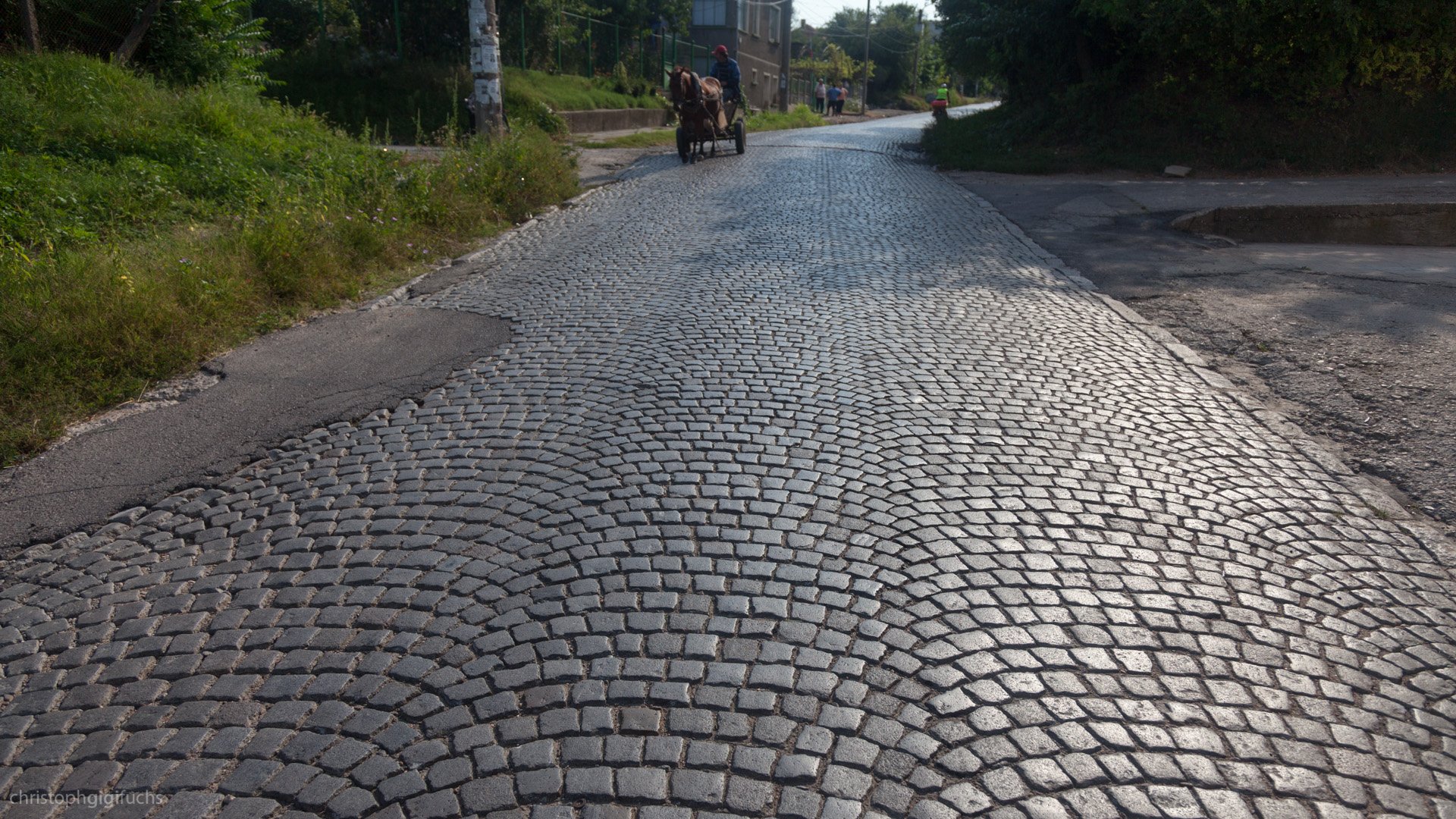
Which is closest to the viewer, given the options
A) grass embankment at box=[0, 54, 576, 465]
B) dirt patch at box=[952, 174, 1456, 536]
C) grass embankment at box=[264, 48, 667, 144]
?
dirt patch at box=[952, 174, 1456, 536]

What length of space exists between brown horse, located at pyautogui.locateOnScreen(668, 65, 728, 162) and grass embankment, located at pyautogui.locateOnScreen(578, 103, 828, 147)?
251cm

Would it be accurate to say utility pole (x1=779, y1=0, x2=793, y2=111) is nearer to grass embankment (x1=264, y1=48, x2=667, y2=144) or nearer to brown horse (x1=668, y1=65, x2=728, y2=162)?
grass embankment (x1=264, y1=48, x2=667, y2=144)

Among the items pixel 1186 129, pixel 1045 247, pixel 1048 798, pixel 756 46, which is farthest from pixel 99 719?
pixel 756 46

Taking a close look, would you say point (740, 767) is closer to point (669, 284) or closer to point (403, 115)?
point (669, 284)

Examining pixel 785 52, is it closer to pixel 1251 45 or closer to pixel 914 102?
pixel 914 102

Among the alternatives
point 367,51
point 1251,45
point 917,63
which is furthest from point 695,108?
point 917,63

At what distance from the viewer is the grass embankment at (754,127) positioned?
80.1ft

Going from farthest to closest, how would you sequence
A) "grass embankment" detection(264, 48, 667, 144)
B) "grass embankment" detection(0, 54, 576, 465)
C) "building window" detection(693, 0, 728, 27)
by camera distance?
"building window" detection(693, 0, 728, 27) < "grass embankment" detection(264, 48, 667, 144) < "grass embankment" detection(0, 54, 576, 465)

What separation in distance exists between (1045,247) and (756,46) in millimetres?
48964

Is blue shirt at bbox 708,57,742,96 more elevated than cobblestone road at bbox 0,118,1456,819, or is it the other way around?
blue shirt at bbox 708,57,742,96

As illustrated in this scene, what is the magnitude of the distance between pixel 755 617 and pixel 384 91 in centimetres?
2393

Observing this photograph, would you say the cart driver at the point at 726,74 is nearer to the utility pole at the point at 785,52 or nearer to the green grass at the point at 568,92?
the green grass at the point at 568,92

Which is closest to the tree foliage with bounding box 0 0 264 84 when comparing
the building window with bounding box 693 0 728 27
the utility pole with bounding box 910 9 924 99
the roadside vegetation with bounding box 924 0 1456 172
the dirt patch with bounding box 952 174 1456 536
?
the dirt patch with bounding box 952 174 1456 536

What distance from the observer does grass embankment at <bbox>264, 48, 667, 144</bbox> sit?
23328 millimetres
